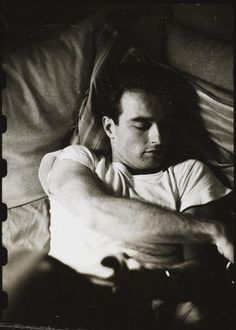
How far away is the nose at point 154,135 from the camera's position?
1.96 metres

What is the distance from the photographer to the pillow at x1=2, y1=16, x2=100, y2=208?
2.03 meters

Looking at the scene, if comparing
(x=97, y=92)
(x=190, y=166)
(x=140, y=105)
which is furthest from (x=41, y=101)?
(x=190, y=166)

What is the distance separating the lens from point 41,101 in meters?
2.05

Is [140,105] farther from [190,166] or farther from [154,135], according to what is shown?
[190,166]

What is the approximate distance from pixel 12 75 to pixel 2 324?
1.05 metres

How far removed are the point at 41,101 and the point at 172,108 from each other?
0.55 metres

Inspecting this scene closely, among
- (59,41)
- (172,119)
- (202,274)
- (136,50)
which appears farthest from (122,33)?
(202,274)

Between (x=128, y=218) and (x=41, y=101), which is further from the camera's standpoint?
(x=41, y=101)

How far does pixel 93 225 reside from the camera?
1946 mm

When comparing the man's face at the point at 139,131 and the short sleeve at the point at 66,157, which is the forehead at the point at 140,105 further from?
the short sleeve at the point at 66,157

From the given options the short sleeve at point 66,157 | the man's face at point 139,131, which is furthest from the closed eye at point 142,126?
the short sleeve at point 66,157

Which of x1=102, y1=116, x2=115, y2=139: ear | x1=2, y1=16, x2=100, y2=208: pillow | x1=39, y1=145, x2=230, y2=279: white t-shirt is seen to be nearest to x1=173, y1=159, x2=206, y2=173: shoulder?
x1=39, y1=145, x2=230, y2=279: white t-shirt

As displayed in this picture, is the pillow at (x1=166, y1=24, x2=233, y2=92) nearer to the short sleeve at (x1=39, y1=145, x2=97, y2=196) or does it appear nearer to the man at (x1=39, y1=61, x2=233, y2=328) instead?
the man at (x1=39, y1=61, x2=233, y2=328)

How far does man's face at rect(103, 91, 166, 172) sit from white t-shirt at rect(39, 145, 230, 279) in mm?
51
